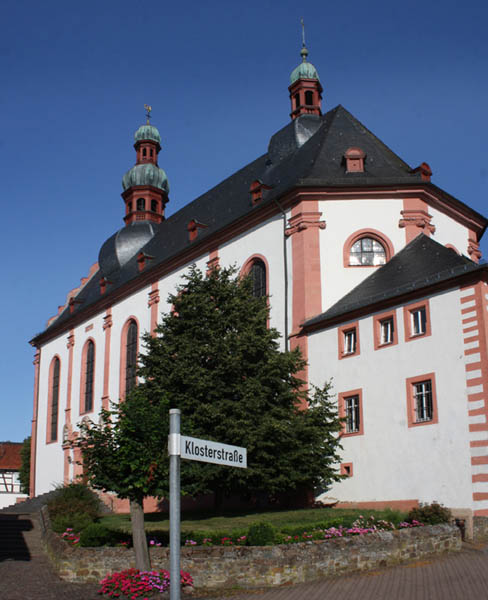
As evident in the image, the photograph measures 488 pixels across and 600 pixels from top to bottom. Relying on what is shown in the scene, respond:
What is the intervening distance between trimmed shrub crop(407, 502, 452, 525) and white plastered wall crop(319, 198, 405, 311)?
9597mm

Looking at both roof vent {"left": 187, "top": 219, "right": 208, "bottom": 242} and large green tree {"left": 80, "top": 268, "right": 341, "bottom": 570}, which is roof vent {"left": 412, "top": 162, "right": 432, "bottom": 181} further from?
roof vent {"left": 187, "top": 219, "right": 208, "bottom": 242}

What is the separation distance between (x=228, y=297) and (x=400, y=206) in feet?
26.1

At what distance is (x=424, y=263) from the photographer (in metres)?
22.8

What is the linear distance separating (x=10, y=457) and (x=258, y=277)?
39.0 metres

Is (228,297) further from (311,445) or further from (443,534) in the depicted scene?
(443,534)

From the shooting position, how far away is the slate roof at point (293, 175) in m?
27.6

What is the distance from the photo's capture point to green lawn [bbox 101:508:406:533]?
53.1 feet

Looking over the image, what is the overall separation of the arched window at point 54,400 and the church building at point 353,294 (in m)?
1.68

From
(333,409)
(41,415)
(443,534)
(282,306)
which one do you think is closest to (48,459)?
Result: (41,415)

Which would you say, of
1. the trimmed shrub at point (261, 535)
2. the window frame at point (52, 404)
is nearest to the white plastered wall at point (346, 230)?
the trimmed shrub at point (261, 535)

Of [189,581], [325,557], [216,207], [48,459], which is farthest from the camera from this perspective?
[48,459]

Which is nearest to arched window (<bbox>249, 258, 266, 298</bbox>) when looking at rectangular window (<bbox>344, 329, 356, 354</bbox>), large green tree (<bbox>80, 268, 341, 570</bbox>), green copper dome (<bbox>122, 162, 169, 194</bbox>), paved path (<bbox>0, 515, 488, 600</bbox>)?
large green tree (<bbox>80, 268, 341, 570</bbox>)

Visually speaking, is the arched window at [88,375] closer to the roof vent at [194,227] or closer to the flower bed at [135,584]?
the roof vent at [194,227]

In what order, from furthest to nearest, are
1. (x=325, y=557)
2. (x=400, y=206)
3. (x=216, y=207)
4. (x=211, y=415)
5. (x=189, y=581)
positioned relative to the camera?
(x=216, y=207) → (x=400, y=206) → (x=211, y=415) → (x=325, y=557) → (x=189, y=581)
